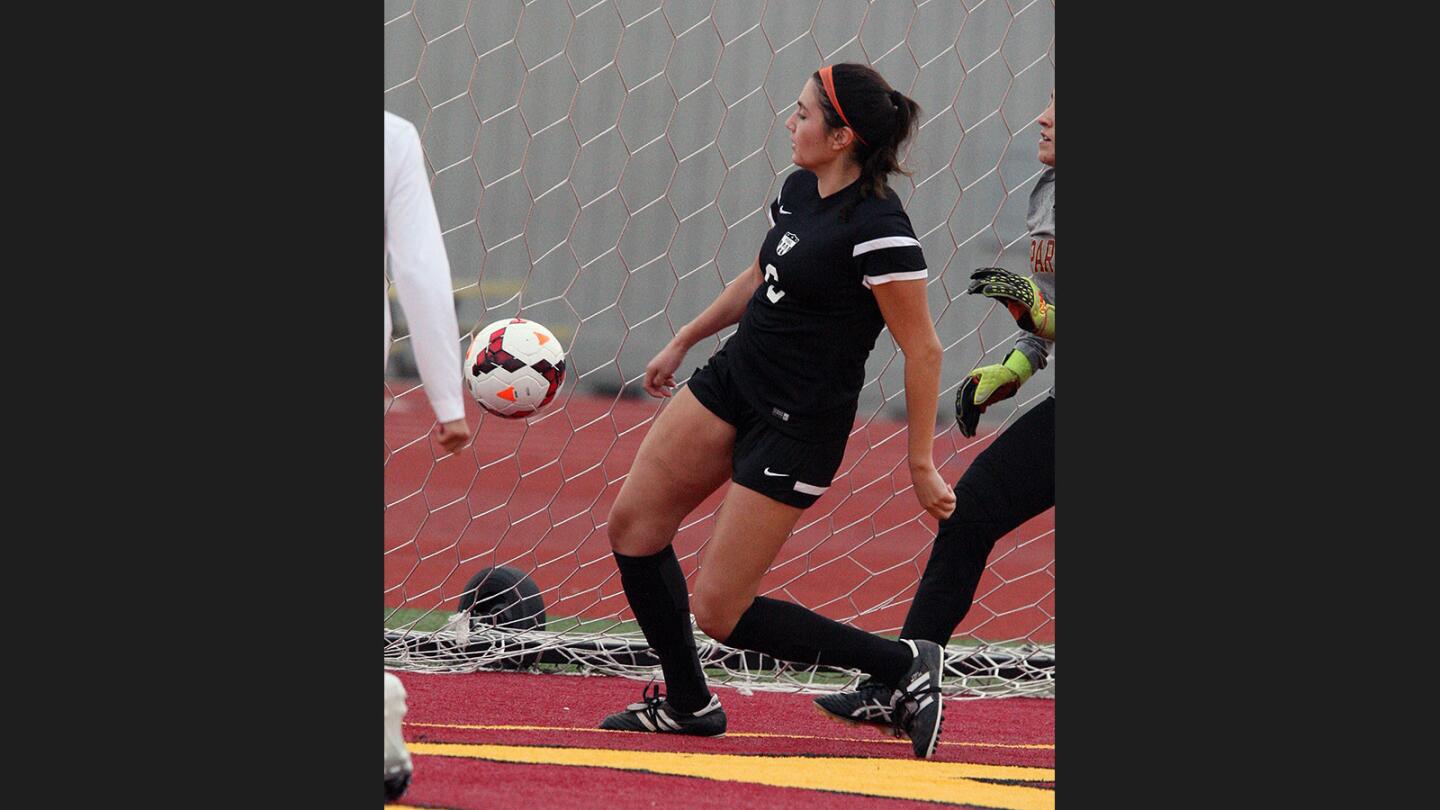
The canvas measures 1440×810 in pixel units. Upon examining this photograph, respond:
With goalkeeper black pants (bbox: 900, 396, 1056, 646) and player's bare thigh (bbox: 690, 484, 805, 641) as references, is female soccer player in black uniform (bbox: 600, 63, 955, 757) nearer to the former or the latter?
player's bare thigh (bbox: 690, 484, 805, 641)

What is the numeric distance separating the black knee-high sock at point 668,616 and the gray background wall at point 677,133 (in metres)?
1.94

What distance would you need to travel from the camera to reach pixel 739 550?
3156 millimetres

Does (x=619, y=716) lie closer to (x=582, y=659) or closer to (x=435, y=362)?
(x=582, y=659)

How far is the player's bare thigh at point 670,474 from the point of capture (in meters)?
3.24

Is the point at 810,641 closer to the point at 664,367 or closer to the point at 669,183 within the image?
the point at 664,367

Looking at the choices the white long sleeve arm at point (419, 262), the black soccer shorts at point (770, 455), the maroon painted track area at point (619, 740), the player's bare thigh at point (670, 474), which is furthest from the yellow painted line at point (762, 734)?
the white long sleeve arm at point (419, 262)

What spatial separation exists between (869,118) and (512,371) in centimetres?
99

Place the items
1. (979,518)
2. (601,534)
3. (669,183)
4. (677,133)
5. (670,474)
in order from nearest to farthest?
(670,474) → (979,518) → (669,183) → (677,133) → (601,534)

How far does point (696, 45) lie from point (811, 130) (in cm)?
264

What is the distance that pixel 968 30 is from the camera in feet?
18.0

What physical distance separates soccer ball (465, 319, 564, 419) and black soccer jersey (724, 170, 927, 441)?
1.58 feet

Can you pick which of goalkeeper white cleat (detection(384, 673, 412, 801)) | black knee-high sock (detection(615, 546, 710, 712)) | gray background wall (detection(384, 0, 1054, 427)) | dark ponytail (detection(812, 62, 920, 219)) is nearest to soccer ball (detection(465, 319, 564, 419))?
black knee-high sock (detection(615, 546, 710, 712))

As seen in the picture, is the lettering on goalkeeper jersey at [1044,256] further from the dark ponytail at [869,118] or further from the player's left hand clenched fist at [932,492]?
the player's left hand clenched fist at [932,492]

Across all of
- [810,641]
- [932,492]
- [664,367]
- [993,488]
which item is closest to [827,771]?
[810,641]
